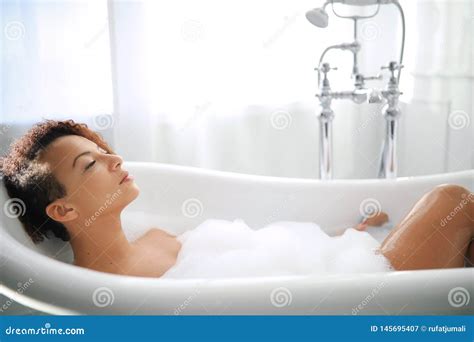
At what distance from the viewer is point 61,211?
110cm

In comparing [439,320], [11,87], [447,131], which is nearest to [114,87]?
[11,87]

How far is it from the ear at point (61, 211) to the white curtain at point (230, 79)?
72cm

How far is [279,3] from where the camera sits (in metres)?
2.04

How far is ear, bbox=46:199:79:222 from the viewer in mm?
1095

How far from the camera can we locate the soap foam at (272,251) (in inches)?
44.8

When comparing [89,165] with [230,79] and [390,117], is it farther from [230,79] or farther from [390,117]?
[230,79]

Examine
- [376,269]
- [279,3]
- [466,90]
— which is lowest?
[376,269]

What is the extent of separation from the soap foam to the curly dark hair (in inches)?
10.7

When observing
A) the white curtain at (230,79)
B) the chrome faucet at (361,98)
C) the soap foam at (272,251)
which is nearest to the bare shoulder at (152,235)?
A: the soap foam at (272,251)

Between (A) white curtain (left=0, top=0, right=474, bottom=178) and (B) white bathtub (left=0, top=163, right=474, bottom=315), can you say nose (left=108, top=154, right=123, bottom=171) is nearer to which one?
(B) white bathtub (left=0, top=163, right=474, bottom=315)

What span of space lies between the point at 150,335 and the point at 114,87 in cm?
123

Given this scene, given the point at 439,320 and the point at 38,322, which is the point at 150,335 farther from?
the point at 439,320

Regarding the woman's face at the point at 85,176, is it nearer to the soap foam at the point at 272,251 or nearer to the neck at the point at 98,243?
the neck at the point at 98,243

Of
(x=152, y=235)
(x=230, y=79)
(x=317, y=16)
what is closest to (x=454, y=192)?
(x=317, y=16)
